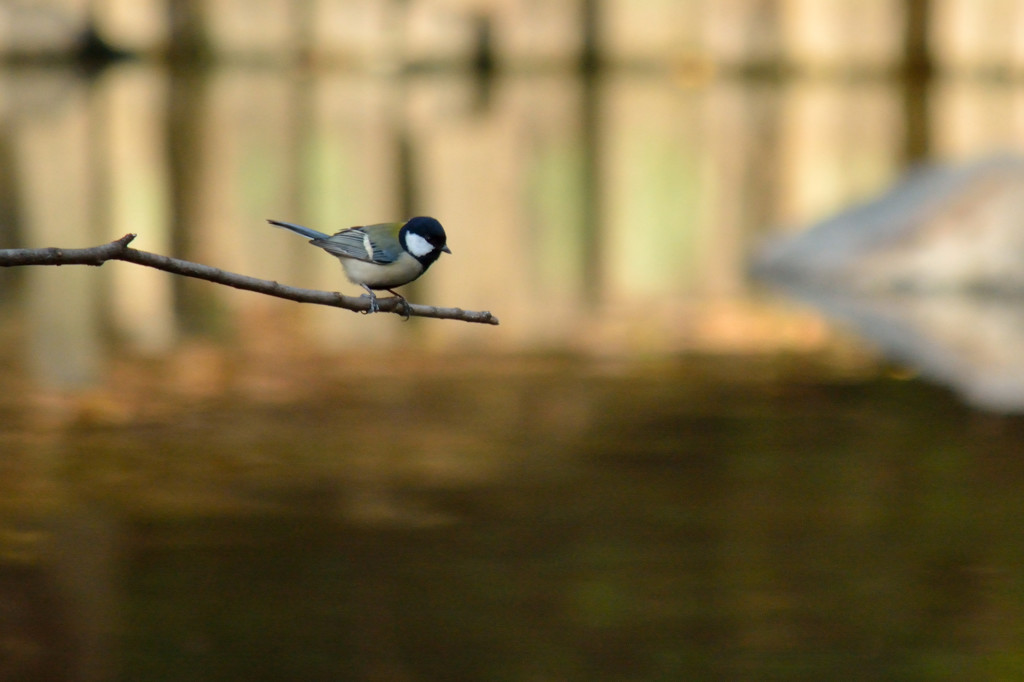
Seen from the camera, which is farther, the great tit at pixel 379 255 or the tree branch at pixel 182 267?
the great tit at pixel 379 255

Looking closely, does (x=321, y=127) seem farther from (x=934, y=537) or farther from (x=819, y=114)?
(x=934, y=537)

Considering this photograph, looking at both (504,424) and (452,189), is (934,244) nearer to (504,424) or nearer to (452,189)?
(452,189)

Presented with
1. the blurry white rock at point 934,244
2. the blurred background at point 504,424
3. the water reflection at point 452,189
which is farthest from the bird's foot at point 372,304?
the blurry white rock at point 934,244

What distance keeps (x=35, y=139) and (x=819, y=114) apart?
34.0ft

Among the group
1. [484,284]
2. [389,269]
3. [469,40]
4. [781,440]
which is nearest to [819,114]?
[469,40]

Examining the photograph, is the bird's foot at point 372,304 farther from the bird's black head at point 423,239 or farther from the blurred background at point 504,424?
the blurred background at point 504,424

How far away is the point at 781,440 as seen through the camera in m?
6.41

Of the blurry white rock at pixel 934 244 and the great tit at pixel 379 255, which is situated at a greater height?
the blurry white rock at pixel 934 244

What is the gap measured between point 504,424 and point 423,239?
4.64 m

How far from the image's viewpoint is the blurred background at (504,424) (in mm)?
4352

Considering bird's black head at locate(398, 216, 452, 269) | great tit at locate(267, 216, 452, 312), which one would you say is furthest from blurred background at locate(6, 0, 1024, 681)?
bird's black head at locate(398, 216, 452, 269)

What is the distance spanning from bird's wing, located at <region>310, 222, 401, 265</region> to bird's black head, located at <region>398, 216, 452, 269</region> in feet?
0.14

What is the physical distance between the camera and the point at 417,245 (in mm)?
1962

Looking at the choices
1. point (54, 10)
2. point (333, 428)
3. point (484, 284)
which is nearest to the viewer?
point (333, 428)
